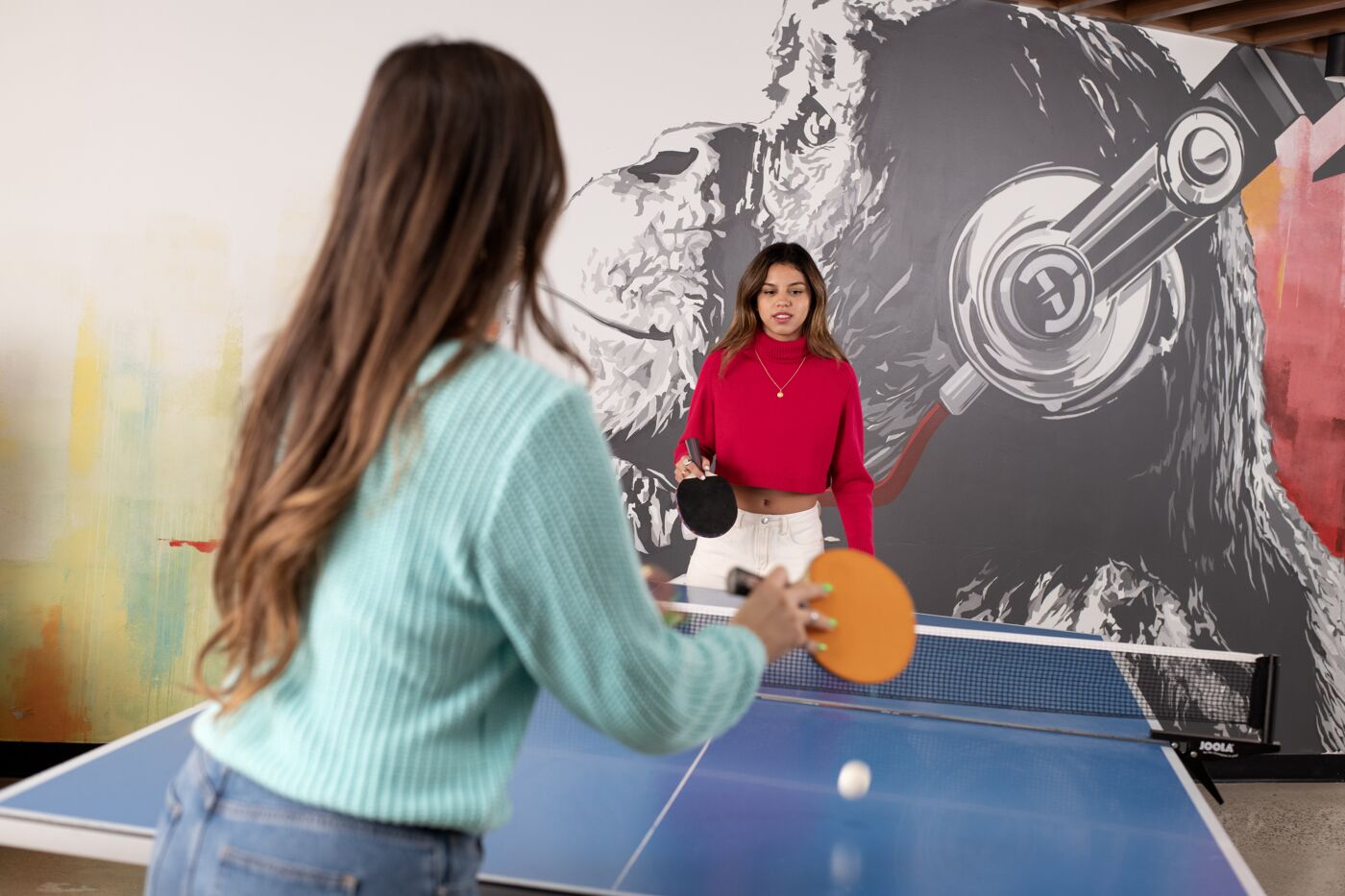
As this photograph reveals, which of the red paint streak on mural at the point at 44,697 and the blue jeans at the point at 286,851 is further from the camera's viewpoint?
the red paint streak on mural at the point at 44,697

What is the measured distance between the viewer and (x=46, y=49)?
14.4ft

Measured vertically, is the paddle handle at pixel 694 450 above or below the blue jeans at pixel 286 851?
above

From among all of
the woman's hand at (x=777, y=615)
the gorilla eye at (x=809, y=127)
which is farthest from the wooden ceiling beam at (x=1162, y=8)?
the woman's hand at (x=777, y=615)

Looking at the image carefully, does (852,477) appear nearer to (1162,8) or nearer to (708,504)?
(708,504)

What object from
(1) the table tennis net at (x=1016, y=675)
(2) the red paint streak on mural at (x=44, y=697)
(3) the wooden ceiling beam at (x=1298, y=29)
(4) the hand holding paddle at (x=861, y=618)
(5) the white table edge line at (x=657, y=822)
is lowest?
(2) the red paint streak on mural at (x=44, y=697)

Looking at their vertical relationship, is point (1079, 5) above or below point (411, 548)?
above

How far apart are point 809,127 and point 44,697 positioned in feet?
12.5

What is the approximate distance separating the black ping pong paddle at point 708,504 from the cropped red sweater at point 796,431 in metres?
0.34

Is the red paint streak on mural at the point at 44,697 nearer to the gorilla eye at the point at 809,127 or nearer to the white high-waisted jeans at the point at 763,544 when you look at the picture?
the white high-waisted jeans at the point at 763,544

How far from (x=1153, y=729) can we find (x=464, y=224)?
1.95m

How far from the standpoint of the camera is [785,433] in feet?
12.8

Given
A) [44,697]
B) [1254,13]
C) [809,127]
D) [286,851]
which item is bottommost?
[44,697]

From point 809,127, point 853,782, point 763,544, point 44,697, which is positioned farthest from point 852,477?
point 44,697

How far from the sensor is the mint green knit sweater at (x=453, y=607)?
1103 millimetres
